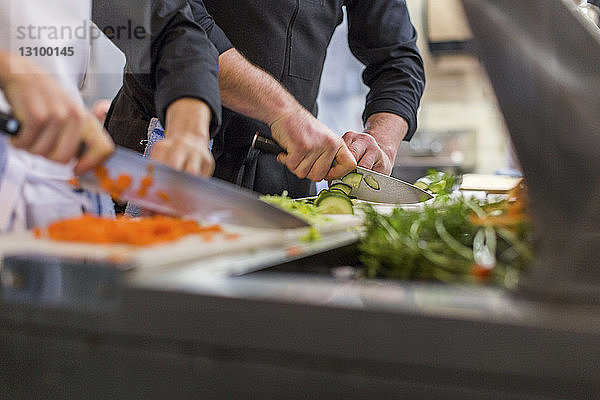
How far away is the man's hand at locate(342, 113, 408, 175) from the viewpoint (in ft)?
6.49

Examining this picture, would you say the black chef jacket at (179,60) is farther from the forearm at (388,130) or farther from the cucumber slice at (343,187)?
the forearm at (388,130)

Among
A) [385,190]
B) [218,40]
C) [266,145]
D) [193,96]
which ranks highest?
[218,40]

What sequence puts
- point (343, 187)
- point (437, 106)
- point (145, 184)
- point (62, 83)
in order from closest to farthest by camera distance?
point (145, 184) < point (62, 83) < point (343, 187) < point (437, 106)

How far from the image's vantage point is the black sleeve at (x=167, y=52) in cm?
125

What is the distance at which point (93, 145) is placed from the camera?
916 millimetres

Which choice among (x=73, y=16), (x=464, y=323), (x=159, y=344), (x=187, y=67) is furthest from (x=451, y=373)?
(x=73, y=16)

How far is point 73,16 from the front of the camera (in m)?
1.34

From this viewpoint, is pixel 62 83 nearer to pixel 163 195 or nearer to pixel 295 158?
pixel 163 195

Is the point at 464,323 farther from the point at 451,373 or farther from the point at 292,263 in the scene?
the point at 292,263

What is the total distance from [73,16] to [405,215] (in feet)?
2.58

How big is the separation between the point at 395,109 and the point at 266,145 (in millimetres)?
804

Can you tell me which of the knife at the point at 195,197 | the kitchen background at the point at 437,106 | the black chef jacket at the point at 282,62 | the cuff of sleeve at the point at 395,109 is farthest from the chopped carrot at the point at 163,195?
the kitchen background at the point at 437,106

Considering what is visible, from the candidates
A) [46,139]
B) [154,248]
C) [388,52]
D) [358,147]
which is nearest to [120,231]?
[154,248]

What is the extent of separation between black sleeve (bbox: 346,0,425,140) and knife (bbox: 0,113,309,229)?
1.39 meters
